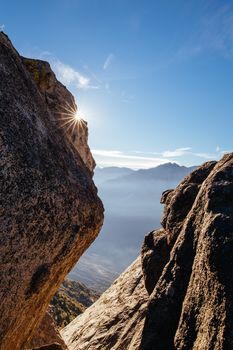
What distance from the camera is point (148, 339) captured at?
14.6 meters

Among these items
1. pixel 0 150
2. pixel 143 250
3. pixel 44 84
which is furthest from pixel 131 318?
pixel 44 84

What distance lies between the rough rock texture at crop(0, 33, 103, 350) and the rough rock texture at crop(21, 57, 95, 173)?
7.96 meters

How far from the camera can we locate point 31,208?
11539 millimetres

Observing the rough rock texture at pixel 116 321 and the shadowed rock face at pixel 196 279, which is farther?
the rough rock texture at pixel 116 321

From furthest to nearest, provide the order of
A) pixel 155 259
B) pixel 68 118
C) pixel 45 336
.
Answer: pixel 68 118 → pixel 45 336 → pixel 155 259

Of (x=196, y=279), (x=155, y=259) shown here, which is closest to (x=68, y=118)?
(x=155, y=259)

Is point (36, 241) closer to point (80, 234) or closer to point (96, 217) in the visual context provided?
point (80, 234)

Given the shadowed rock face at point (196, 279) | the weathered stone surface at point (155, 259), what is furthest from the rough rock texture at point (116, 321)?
the weathered stone surface at point (155, 259)

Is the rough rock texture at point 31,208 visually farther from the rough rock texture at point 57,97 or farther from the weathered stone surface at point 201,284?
the rough rock texture at point 57,97

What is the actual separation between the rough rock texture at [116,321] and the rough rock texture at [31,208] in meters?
5.64

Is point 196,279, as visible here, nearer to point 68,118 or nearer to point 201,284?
point 201,284

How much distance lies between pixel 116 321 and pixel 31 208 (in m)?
11.9

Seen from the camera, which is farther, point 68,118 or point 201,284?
point 68,118

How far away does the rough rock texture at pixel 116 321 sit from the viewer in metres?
18.3
